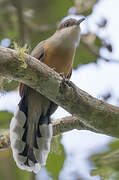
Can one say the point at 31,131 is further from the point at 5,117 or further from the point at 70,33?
the point at 70,33

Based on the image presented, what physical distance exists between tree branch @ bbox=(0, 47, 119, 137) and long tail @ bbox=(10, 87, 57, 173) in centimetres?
65

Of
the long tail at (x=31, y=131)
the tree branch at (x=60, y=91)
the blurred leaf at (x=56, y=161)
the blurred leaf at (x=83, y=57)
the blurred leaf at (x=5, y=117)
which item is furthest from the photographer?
the blurred leaf at (x=83, y=57)

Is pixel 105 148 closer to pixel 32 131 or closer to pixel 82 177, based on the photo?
pixel 82 177

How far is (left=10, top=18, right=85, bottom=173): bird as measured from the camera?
4148 millimetres

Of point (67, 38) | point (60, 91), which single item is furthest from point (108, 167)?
point (67, 38)

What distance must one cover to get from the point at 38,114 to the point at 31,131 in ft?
Answer: 0.70

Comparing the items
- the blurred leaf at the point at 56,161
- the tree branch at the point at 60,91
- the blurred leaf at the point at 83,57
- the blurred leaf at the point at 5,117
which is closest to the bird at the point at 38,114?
the blurred leaf at the point at 56,161

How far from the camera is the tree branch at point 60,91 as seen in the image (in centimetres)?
321

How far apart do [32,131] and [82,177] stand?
1.21 m

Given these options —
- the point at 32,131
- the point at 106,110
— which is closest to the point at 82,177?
the point at 32,131

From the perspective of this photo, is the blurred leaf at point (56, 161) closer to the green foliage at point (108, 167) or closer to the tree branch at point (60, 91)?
the green foliage at point (108, 167)

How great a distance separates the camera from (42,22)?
640 cm

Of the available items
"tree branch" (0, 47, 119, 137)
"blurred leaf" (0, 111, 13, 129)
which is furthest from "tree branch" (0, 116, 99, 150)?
"blurred leaf" (0, 111, 13, 129)

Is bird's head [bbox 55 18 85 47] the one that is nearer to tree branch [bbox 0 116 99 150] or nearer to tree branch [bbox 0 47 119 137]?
tree branch [bbox 0 116 99 150]
